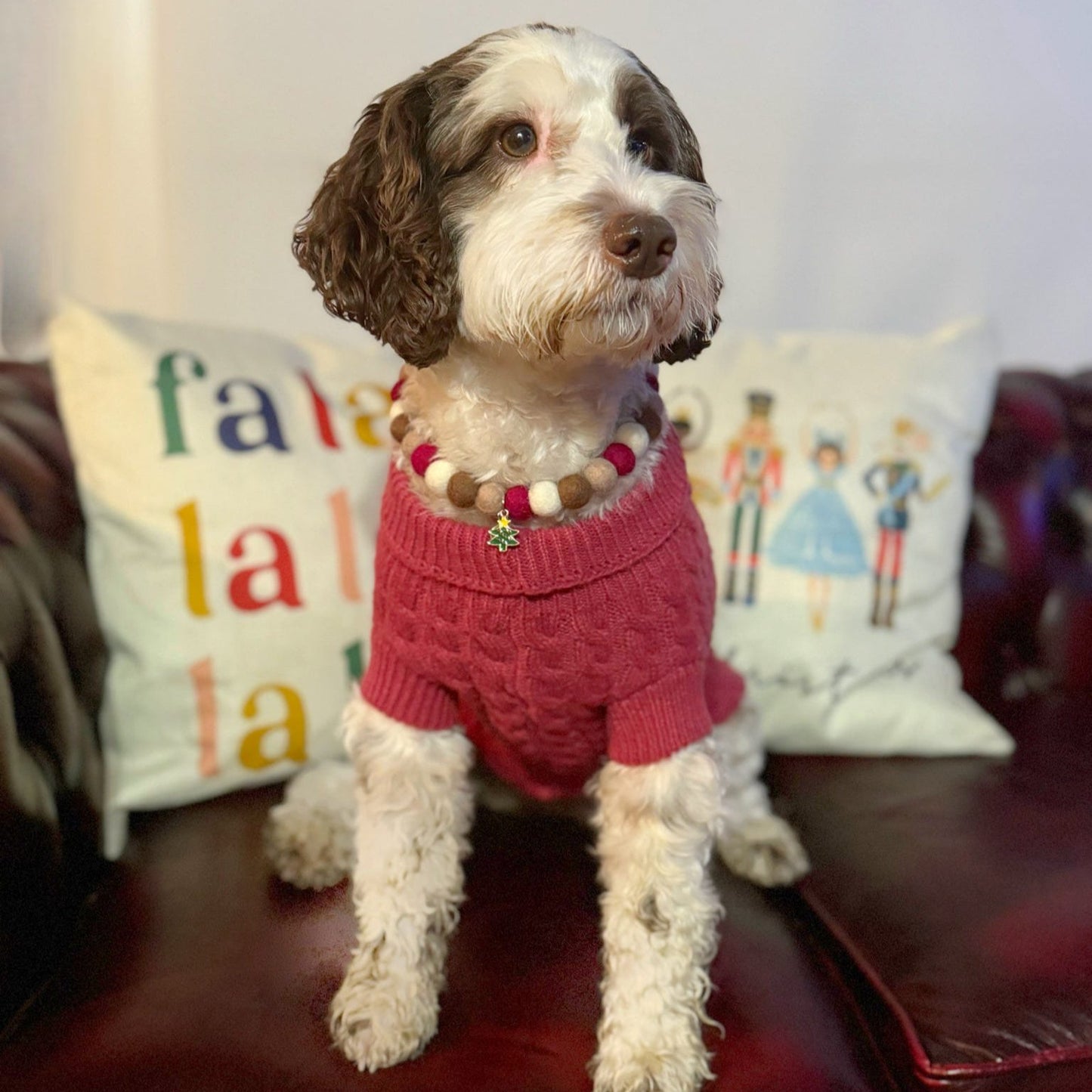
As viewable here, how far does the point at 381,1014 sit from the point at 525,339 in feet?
2.18

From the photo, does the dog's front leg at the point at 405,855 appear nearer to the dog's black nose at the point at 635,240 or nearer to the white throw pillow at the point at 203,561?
the white throw pillow at the point at 203,561

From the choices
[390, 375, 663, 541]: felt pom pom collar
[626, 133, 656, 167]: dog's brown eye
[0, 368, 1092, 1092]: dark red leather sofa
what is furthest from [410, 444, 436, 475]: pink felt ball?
[0, 368, 1092, 1092]: dark red leather sofa

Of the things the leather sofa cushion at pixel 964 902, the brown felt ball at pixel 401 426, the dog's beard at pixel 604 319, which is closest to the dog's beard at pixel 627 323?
the dog's beard at pixel 604 319

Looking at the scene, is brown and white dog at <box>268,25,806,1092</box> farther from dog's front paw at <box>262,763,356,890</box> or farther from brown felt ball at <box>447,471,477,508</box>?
dog's front paw at <box>262,763,356,890</box>

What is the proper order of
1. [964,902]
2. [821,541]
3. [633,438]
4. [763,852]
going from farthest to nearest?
[821,541] < [763,852] < [964,902] < [633,438]

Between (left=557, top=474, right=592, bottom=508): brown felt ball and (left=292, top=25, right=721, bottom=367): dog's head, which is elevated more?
(left=292, top=25, right=721, bottom=367): dog's head

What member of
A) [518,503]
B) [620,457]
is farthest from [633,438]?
[518,503]

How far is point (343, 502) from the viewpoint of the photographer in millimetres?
1409

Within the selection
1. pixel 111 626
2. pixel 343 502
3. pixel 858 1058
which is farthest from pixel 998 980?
pixel 111 626

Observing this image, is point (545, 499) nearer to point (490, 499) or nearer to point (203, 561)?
point (490, 499)

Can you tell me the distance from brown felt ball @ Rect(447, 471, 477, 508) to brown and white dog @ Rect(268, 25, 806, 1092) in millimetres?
24

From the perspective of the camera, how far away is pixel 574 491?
→ 0.97 metres

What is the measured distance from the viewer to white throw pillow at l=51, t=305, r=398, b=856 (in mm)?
1309

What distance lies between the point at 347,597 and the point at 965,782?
94 centimetres
